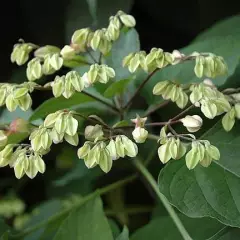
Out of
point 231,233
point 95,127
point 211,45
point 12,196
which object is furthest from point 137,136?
point 12,196

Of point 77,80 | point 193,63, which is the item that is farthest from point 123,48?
point 77,80

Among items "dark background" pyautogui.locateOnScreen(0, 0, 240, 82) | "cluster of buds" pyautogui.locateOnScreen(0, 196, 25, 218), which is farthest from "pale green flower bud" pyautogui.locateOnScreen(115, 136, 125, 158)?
"cluster of buds" pyautogui.locateOnScreen(0, 196, 25, 218)

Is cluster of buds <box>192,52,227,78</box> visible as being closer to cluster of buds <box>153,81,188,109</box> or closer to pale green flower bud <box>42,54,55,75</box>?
cluster of buds <box>153,81,188,109</box>

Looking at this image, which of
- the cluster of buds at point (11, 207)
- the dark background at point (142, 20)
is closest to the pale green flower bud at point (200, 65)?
the dark background at point (142, 20)

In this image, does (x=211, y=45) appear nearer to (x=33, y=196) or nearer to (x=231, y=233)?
(x=231, y=233)

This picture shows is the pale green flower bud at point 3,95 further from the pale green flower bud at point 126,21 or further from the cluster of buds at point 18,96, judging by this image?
the pale green flower bud at point 126,21

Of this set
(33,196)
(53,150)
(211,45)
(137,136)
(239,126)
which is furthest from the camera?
(33,196)
